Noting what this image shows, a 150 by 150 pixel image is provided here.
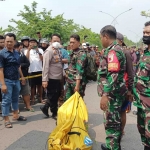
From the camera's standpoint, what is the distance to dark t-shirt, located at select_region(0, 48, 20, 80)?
446cm

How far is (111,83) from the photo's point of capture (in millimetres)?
2947

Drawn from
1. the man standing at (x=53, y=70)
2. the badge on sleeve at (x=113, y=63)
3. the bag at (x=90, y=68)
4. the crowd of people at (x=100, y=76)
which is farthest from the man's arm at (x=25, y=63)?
the badge on sleeve at (x=113, y=63)

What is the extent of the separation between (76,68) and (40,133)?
4.40ft

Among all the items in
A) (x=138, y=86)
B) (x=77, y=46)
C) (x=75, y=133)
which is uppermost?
(x=77, y=46)

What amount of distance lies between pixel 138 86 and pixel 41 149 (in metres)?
1.82

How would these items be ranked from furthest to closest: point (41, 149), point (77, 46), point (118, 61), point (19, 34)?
point (19, 34) < point (77, 46) < point (41, 149) < point (118, 61)

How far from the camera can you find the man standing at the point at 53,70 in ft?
Answer: 15.4

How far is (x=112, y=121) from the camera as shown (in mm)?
3180

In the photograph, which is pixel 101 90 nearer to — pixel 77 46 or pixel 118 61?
pixel 118 61

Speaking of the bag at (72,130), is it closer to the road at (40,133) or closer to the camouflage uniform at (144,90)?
the road at (40,133)

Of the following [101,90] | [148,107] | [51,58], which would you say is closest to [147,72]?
[148,107]

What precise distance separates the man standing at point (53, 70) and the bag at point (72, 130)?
1.19 m

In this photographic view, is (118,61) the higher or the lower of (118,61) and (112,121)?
the higher

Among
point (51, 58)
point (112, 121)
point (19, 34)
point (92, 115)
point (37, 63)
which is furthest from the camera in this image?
point (19, 34)
